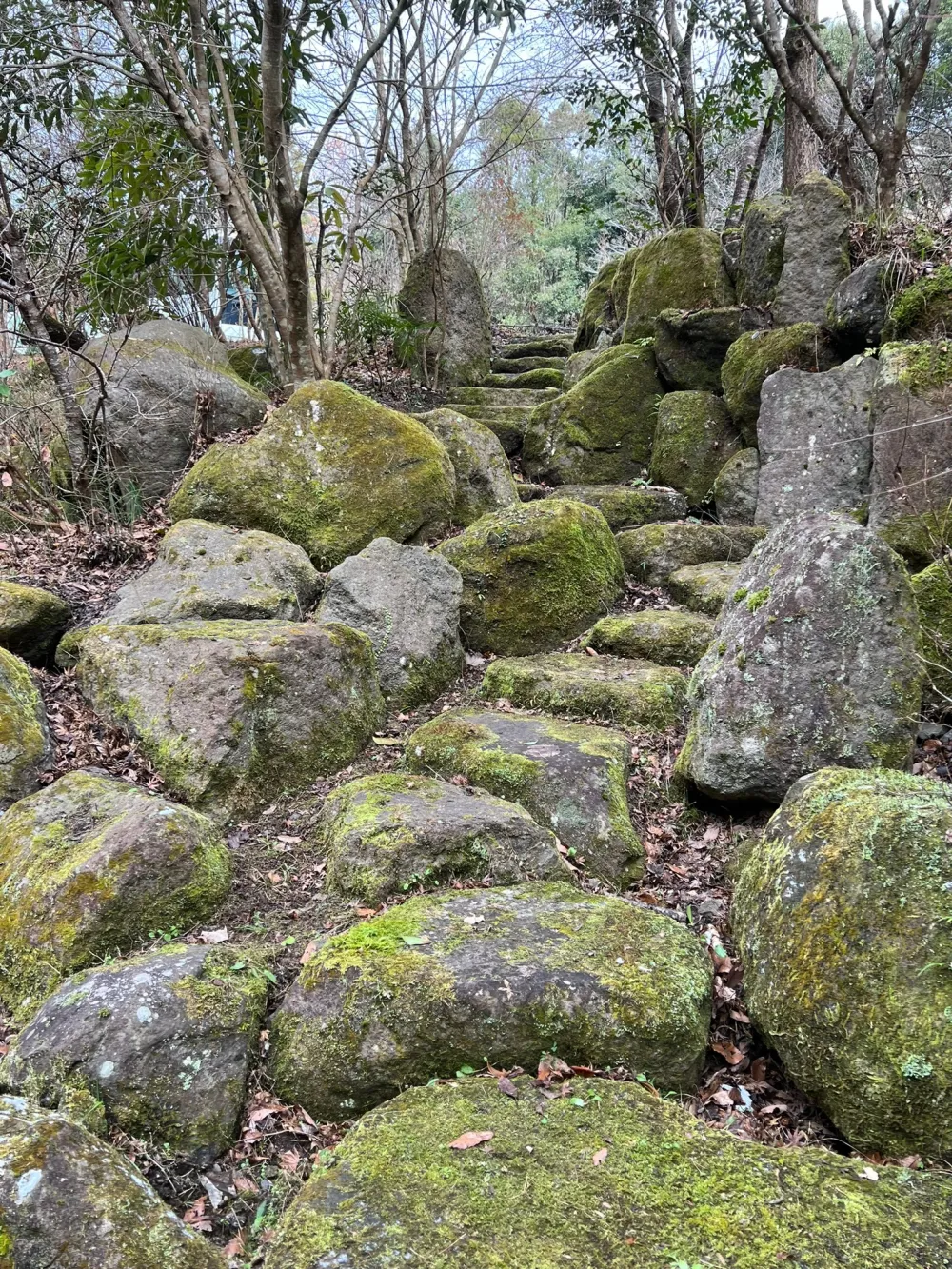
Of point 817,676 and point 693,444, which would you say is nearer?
point 817,676

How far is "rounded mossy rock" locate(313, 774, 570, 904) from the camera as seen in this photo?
12.0 ft

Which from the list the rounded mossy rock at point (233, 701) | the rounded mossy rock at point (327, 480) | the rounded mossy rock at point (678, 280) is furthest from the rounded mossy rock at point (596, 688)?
the rounded mossy rock at point (678, 280)

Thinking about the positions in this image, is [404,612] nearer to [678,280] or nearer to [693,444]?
[693,444]

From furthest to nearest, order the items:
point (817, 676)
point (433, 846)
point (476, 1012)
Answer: point (817, 676)
point (433, 846)
point (476, 1012)

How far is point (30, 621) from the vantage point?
5566mm

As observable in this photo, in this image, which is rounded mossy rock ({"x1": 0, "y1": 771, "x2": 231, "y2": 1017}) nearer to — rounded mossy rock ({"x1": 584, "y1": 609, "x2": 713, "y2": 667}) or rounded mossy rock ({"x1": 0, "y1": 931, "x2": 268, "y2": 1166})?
rounded mossy rock ({"x1": 0, "y1": 931, "x2": 268, "y2": 1166})

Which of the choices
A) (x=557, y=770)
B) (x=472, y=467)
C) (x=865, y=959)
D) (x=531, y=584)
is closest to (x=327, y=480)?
(x=472, y=467)

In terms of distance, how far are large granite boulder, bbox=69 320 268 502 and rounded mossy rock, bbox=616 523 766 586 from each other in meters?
4.39

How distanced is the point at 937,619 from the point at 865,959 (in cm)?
252

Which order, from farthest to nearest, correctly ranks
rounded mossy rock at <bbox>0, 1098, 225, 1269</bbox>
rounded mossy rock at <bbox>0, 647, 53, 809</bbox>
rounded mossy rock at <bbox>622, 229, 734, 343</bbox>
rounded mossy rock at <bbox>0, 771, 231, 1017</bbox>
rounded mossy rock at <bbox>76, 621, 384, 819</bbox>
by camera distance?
rounded mossy rock at <bbox>622, 229, 734, 343</bbox> → rounded mossy rock at <bbox>76, 621, 384, 819</bbox> → rounded mossy rock at <bbox>0, 647, 53, 809</bbox> → rounded mossy rock at <bbox>0, 771, 231, 1017</bbox> → rounded mossy rock at <bbox>0, 1098, 225, 1269</bbox>

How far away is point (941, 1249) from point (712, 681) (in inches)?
103

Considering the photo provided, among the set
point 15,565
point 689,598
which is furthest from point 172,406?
point 689,598

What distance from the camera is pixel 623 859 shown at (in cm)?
400

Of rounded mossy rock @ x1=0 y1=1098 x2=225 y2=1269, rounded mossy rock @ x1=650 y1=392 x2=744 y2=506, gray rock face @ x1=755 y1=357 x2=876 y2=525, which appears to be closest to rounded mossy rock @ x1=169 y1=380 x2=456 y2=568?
rounded mossy rock @ x1=650 y1=392 x2=744 y2=506
